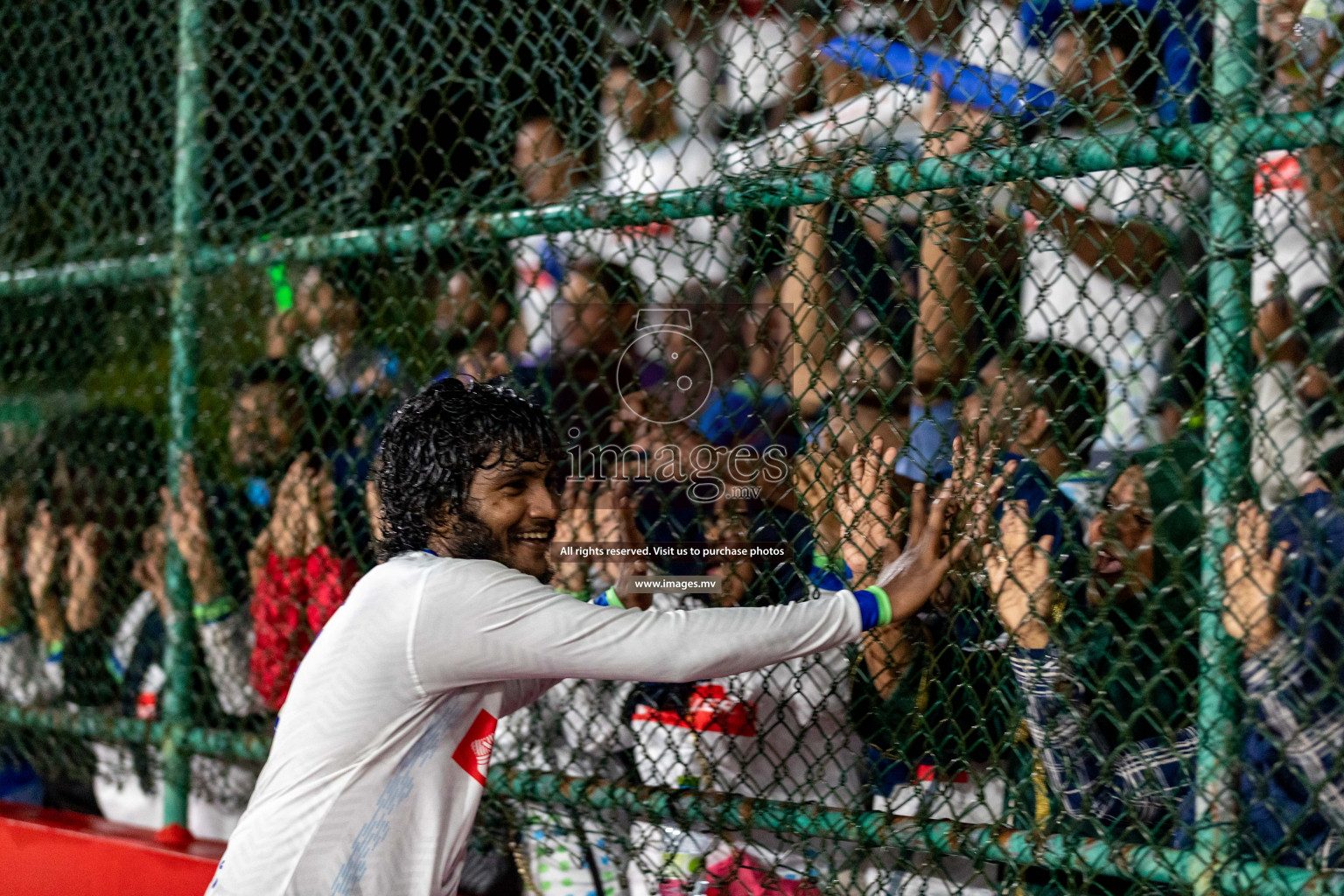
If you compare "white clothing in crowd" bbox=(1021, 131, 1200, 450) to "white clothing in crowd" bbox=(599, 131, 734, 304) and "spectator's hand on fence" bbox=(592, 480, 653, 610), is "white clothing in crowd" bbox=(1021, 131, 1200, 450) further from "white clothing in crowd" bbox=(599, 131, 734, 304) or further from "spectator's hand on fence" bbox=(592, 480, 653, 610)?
"spectator's hand on fence" bbox=(592, 480, 653, 610)

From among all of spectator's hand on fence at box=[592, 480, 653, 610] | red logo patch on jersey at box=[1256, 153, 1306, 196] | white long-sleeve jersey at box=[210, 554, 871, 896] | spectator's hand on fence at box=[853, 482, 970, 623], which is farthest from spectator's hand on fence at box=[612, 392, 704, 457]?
red logo patch on jersey at box=[1256, 153, 1306, 196]

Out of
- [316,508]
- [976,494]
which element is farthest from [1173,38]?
[316,508]

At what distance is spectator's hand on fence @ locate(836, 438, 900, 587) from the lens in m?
1.99

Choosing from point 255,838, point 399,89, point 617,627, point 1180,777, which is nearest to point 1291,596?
point 1180,777

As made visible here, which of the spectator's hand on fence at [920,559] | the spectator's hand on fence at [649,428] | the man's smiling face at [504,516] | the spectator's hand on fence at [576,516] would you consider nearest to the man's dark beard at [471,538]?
the man's smiling face at [504,516]

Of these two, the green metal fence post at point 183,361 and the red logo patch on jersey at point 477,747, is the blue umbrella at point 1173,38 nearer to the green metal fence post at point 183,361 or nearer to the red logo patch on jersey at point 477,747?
the red logo patch on jersey at point 477,747

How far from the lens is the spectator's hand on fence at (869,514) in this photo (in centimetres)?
199

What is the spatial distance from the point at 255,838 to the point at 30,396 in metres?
2.19

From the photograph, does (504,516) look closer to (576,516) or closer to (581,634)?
(581,634)

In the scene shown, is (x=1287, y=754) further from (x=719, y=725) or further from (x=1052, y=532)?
(x=719, y=725)

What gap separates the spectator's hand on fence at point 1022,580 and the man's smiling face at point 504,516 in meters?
0.73

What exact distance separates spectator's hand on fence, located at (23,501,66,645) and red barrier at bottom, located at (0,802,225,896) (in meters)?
0.50

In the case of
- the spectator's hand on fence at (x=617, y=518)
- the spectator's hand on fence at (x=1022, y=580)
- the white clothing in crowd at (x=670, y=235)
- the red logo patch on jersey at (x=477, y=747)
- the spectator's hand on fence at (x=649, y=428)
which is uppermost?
the white clothing in crowd at (x=670, y=235)

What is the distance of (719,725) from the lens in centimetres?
222
